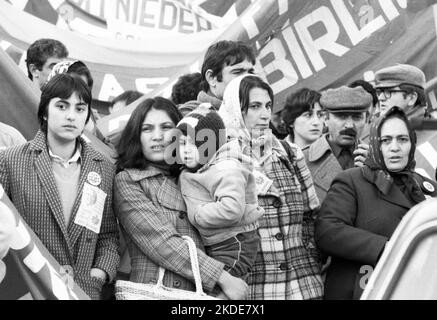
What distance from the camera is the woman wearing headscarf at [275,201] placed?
4297mm

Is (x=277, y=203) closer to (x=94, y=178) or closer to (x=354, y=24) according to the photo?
(x=94, y=178)

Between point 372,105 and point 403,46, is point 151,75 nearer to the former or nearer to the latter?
point 403,46

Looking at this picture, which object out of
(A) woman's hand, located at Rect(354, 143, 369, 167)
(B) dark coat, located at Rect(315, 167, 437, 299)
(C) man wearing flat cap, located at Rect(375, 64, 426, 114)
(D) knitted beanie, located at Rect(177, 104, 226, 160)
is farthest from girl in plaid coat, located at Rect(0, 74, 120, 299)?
(C) man wearing flat cap, located at Rect(375, 64, 426, 114)

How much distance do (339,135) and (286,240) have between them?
1.01 m

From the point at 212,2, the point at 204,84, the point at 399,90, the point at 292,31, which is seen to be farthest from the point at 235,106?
the point at 212,2

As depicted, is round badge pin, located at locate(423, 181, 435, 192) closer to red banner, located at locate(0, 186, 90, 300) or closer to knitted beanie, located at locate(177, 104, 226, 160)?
knitted beanie, located at locate(177, 104, 226, 160)

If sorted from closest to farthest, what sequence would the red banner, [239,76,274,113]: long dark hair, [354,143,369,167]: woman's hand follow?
the red banner, [239,76,274,113]: long dark hair, [354,143,369,167]: woman's hand

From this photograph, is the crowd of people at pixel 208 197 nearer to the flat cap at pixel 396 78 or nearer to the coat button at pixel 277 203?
the coat button at pixel 277 203

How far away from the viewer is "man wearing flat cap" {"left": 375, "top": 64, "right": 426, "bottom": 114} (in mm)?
5258

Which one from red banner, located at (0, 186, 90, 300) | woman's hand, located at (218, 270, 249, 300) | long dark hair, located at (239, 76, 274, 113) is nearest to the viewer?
red banner, located at (0, 186, 90, 300)

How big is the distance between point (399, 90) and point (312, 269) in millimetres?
1321

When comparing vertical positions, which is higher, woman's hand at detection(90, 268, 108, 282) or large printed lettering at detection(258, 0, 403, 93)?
large printed lettering at detection(258, 0, 403, 93)

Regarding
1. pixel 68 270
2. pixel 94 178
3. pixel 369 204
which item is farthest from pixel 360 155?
pixel 68 270

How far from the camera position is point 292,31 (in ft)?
22.2
